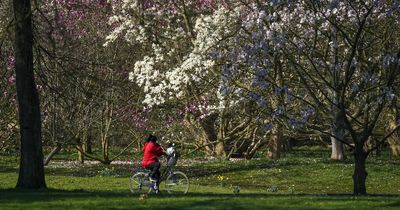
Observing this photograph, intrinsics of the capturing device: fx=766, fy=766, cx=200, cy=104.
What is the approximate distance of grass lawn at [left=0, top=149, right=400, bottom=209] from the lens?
15.1m

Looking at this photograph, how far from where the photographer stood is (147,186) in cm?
1975

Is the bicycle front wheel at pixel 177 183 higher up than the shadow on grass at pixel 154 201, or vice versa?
the bicycle front wheel at pixel 177 183

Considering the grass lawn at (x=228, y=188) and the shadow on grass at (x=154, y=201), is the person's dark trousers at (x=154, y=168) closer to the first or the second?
the grass lawn at (x=228, y=188)

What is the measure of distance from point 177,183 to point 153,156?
1.00 metres

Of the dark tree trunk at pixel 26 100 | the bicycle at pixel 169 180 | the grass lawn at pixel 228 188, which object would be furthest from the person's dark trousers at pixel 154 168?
the dark tree trunk at pixel 26 100

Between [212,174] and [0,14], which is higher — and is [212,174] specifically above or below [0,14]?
below

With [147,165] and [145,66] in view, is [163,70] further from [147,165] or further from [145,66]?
[147,165]

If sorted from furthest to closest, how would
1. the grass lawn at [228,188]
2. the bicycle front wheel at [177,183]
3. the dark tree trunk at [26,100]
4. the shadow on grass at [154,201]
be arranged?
1. the bicycle front wheel at [177,183]
2. the dark tree trunk at [26,100]
3. the grass lawn at [228,188]
4. the shadow on grass at [154,201]

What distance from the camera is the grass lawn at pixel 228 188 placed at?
49.7 ft

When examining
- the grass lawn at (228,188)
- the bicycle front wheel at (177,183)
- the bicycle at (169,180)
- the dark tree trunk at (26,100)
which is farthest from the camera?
the bicycle front wheel at (177,183)

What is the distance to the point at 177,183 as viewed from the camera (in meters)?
19.5

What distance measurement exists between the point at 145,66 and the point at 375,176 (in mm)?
9395

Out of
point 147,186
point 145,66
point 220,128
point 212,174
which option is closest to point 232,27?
point 145,66

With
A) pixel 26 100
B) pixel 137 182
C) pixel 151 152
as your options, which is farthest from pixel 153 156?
pixel 26 100
